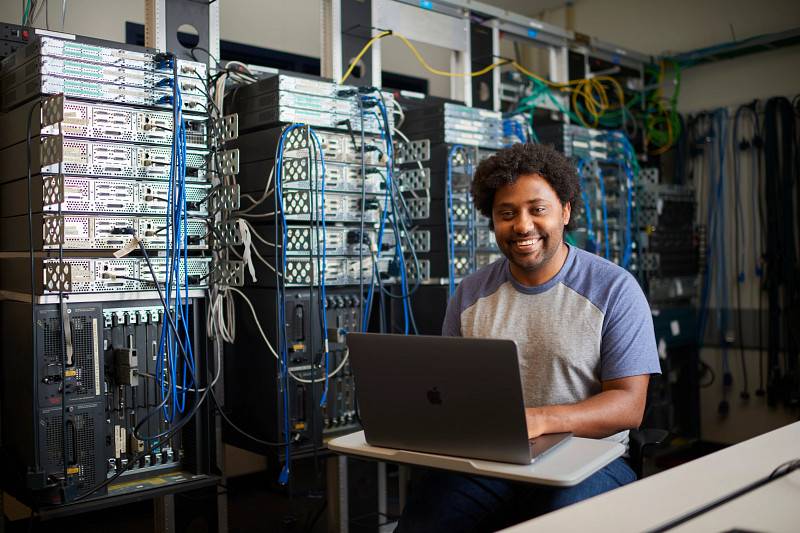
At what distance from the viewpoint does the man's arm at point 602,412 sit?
171 centimetres

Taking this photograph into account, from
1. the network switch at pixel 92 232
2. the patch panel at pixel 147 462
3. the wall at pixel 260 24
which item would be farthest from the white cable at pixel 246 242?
the wall at pixel 260 24

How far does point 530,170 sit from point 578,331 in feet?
1.40

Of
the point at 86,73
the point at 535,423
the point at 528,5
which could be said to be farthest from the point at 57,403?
the point at 528,5

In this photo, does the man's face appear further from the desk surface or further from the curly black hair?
the desk surface

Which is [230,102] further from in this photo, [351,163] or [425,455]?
[425,455]

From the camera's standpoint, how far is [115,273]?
2246mm

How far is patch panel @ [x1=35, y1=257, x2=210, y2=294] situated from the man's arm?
120 centimetres

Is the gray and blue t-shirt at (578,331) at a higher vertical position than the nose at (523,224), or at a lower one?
lower

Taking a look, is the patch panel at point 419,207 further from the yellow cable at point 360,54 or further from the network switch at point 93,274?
the network switch at point 93,274

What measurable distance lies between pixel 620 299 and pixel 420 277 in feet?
4.10

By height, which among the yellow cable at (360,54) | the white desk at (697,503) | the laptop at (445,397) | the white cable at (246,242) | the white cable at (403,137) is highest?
the yellow cable at (360,54)

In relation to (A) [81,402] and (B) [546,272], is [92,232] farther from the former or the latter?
(B) [546,272]

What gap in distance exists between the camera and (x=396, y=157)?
301cm

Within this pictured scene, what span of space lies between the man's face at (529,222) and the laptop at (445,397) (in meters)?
0.52
